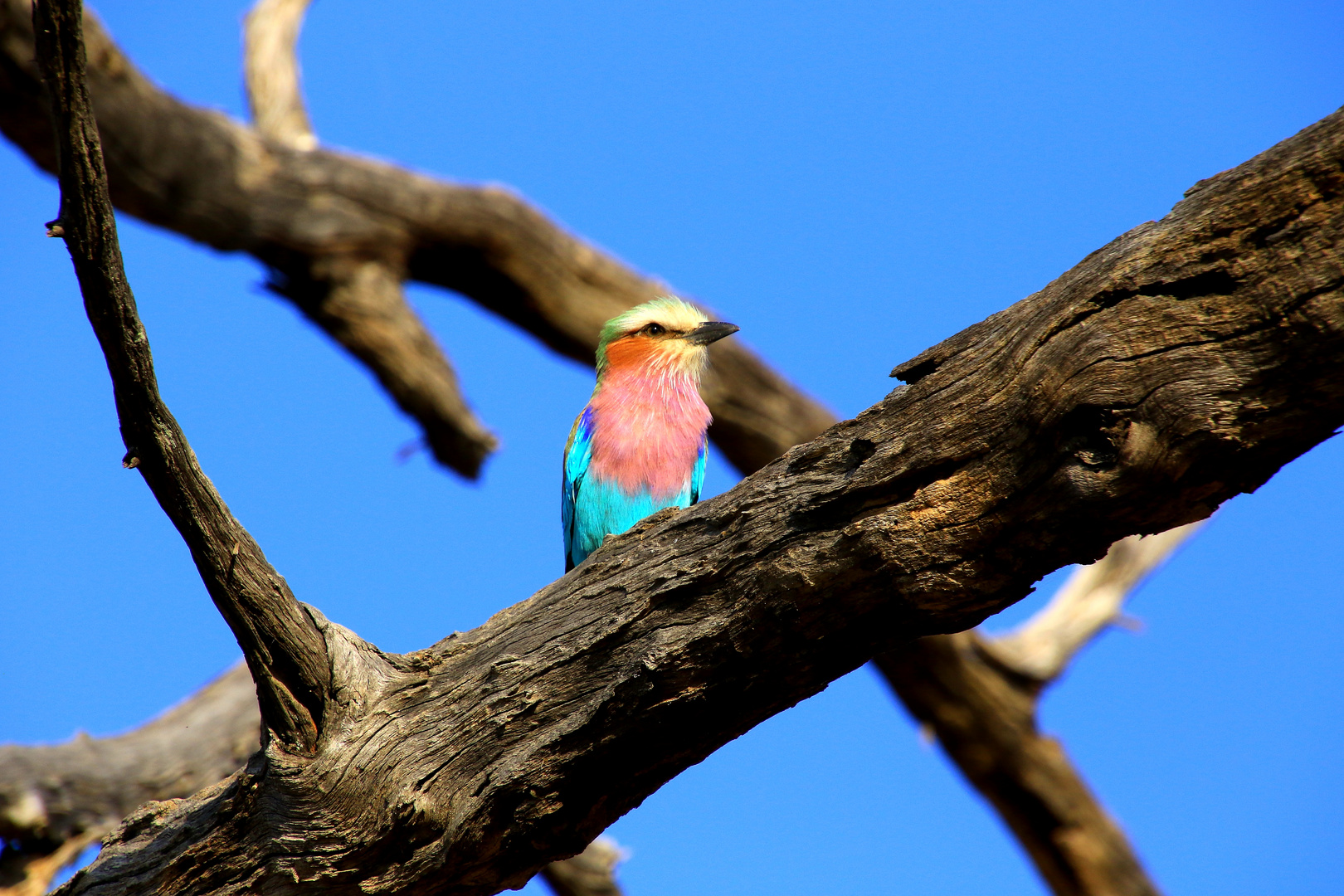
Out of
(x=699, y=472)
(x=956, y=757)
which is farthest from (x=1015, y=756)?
(x=699, y=472)

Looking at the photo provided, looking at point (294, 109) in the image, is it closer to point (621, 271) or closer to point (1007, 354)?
point (621, 271)

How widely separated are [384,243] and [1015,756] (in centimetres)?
827

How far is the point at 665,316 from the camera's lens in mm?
7090

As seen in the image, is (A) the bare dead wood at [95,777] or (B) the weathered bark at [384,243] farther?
(B) the weathered bark at [384,243]

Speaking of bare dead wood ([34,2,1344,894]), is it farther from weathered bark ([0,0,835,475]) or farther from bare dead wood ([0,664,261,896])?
weathered bark ([0,0,835,475])

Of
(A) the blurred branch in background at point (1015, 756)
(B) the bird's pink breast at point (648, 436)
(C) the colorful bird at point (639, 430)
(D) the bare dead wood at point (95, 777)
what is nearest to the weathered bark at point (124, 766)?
(D) the bare dead wood at point (95, 777)

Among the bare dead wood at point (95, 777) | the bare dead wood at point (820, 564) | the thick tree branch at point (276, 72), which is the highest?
the thick tree branch at point (276, 72)

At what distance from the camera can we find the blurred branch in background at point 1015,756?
10984 mm

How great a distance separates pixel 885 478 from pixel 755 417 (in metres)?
7.66

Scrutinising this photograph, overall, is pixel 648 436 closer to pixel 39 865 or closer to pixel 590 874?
pixel 590 874

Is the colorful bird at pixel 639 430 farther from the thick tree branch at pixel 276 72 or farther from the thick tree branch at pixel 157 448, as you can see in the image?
the thick tree branch at pixel 276 72

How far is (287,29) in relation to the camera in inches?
464

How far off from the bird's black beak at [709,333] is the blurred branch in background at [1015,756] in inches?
196

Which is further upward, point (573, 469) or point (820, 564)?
point (573, 469)
